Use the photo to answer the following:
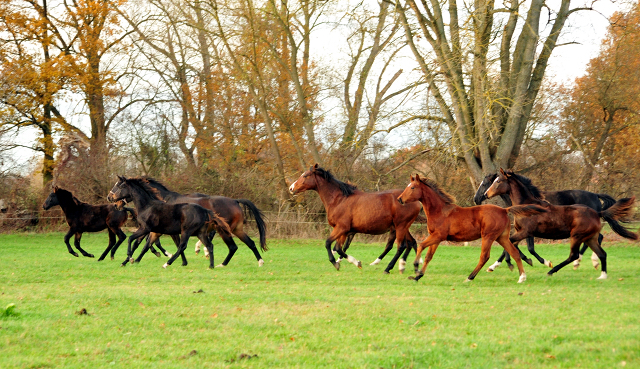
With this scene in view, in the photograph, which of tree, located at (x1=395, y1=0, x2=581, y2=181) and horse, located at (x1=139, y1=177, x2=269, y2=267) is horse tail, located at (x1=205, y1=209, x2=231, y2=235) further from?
tree, located at (x1=395, y1=0, x2=581, y2=181)

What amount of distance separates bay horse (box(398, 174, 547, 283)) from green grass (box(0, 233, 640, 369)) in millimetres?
544

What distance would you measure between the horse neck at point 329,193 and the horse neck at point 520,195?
335 cm

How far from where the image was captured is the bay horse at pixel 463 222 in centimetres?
1020

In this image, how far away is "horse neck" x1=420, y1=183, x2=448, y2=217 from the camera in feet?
35.1

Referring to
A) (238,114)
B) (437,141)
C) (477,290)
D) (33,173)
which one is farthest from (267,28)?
(477,290)

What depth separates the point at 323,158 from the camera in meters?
28.1

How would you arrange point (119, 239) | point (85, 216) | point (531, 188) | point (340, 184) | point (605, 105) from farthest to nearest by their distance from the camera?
point (605, 105), point (85, 216), point (119, 239), point (340, 184), point (531, 188)

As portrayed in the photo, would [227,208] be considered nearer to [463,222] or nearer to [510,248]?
[463,222]

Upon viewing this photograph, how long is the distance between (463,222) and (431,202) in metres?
0.66

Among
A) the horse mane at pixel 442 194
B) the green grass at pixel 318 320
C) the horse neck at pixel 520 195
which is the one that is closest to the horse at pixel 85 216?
the green grass at pixel 318 320

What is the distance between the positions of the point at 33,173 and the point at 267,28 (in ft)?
43.4

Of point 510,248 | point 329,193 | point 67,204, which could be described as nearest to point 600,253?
point 510,248

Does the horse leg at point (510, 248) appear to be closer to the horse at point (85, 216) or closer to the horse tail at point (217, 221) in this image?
the horse tail at point (217, 221)

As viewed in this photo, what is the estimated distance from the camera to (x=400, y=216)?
40.5 feet
